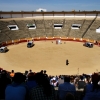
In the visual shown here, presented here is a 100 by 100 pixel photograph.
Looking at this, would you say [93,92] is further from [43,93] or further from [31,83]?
[31,83]

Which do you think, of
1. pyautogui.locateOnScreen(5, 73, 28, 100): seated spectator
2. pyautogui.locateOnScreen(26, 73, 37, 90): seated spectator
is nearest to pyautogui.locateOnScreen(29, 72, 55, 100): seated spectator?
pyautogui.locateOnScreen(5, 73, 28, 100): seated spectator

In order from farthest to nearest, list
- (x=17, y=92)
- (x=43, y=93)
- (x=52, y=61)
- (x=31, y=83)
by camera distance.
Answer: (x=52, y=61), (x=31, y=83), (x=17, y=92), (x=43, y=93)

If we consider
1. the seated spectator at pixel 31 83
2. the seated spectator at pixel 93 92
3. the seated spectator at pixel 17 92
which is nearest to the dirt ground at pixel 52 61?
the seated spectator at pixel 31 83

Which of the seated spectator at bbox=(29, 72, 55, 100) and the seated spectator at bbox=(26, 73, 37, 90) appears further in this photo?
the seated spectator at bbox=(26, 73, 37, 90)

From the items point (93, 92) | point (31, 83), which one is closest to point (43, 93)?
point (93, 92)

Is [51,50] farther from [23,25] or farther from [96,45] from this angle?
[23,25]

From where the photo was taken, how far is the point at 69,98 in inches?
195

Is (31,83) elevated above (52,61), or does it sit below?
below

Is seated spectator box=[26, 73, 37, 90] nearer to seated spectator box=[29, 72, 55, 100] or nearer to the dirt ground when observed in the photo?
seated spectator box=[29, 72, 55, 100]

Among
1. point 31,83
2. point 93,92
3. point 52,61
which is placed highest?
point 52,61

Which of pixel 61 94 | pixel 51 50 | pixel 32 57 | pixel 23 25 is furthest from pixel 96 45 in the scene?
pixel 61 94

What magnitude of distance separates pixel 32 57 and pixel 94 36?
2347 cm

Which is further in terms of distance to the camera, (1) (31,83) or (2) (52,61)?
Result: (2) (52,61)

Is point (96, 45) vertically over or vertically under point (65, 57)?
over
